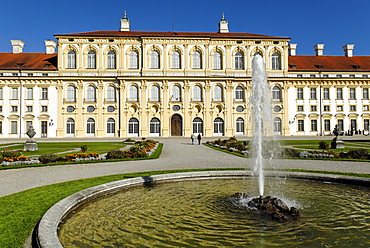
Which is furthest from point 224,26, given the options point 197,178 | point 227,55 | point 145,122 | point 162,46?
point 197,178

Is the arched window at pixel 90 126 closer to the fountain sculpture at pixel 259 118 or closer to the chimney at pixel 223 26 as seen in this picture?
the chimney at pixel 223 26

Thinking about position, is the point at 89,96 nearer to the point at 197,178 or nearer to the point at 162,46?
the point at 162,46

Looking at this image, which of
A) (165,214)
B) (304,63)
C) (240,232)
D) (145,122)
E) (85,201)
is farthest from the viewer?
(304,63)

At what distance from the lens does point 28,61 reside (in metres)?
44.4

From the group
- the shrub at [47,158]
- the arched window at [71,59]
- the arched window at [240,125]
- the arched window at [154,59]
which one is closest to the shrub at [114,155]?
the shrub at [47,158]

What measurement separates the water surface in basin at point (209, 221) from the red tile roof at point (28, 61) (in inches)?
1629

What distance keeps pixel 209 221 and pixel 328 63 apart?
49699 millimetres

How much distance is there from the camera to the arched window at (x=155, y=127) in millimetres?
42500

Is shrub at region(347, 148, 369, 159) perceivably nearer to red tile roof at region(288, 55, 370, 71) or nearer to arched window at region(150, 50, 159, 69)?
red tile roof at region(288, 55, 370, 71)

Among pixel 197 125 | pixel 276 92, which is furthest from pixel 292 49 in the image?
pixel 197 125

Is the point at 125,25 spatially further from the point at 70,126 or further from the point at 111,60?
the point at 70,126

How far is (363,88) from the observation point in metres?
44.5

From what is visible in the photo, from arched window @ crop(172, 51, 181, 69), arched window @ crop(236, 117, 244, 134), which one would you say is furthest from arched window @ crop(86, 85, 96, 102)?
arched window @ crop(236, 117, 244, 134)

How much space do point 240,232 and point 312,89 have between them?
44.5 m
